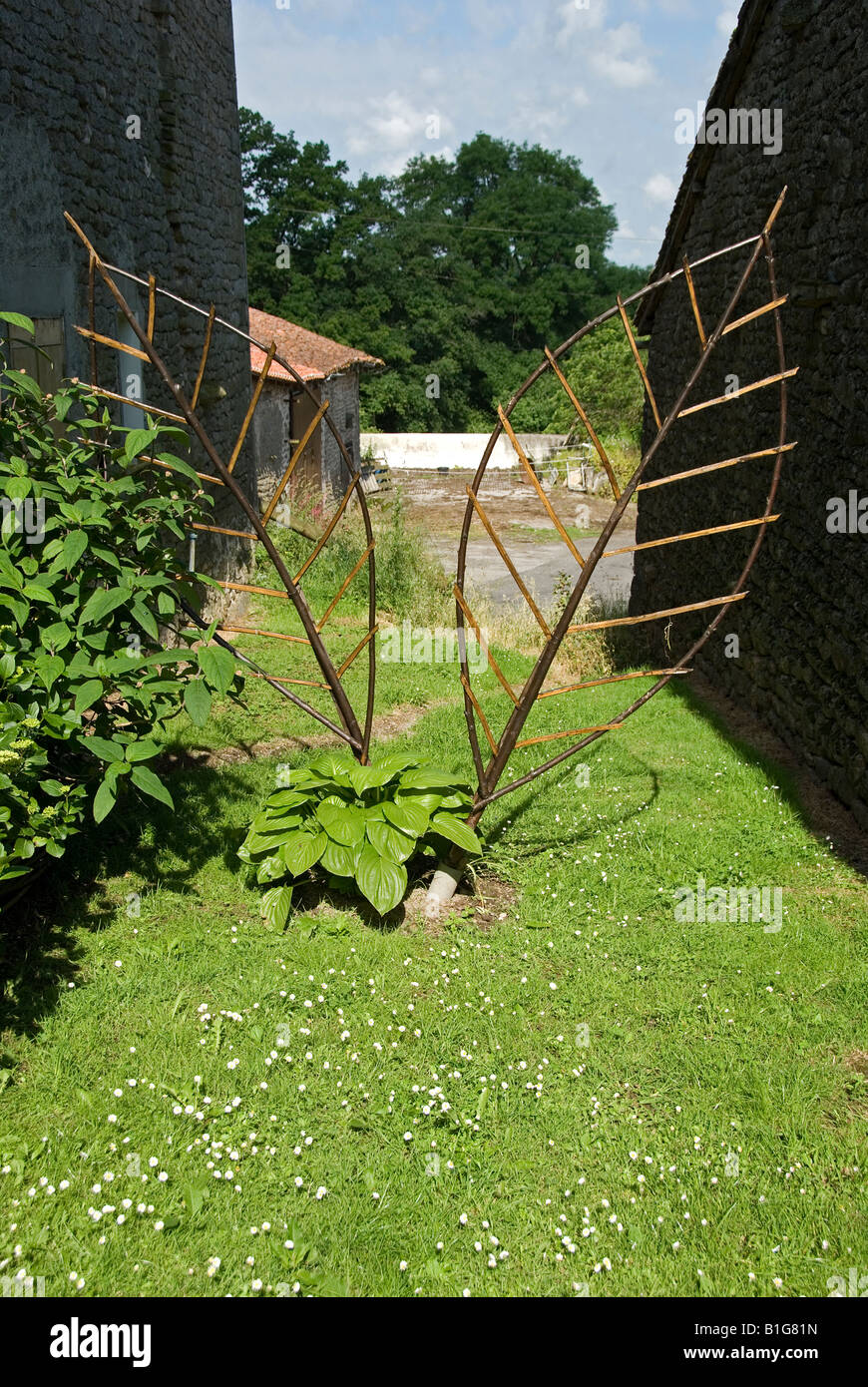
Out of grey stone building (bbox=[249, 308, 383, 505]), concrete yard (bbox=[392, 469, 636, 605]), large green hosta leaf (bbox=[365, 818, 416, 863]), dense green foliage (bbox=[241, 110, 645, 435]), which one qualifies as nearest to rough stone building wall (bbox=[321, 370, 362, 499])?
grey stone building (bbox=[249, 308, 383, 505])

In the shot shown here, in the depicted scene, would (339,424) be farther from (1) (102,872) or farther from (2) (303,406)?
(1) (102,872)

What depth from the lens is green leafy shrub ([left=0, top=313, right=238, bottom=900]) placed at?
329 centimetres

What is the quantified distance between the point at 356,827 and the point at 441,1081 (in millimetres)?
1185

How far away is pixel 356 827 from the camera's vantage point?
169 inches

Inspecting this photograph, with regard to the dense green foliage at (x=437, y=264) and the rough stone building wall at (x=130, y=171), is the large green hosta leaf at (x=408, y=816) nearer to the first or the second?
the rough stone building wall at (x=130, y=171)

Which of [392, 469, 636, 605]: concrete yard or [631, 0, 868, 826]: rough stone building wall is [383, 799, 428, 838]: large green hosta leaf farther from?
[392, 469, 636, 605]: concrete yard

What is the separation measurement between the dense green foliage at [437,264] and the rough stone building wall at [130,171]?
18291 millimetres

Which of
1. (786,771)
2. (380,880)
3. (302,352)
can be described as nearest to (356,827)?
(380,880)

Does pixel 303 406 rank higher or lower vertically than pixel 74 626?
higher

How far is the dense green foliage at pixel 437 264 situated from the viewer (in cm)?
3753

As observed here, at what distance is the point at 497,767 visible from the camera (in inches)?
177

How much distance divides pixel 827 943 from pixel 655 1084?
127 cm
